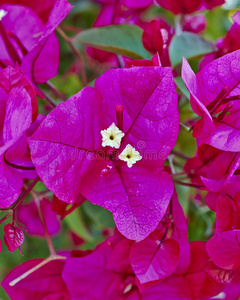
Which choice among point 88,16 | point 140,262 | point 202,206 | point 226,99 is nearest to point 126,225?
point 140,262

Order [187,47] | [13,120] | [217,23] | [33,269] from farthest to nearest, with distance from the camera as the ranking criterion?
[217,23]
[187,47]
[33,269]
[13,120]

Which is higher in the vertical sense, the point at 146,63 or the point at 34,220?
the point at 146,63

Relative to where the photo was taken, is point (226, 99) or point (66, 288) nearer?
point (226, 99)

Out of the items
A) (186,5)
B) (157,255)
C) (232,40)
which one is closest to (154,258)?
(157,255)

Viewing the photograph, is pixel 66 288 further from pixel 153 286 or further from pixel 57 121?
pixel 57 121

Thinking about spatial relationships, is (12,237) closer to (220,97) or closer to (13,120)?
(13,120)

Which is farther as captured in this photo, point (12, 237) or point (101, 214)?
point (101, 214)

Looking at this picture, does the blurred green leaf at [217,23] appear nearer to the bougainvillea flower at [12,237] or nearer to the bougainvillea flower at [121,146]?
the bougainvillea flower at [121,146]
